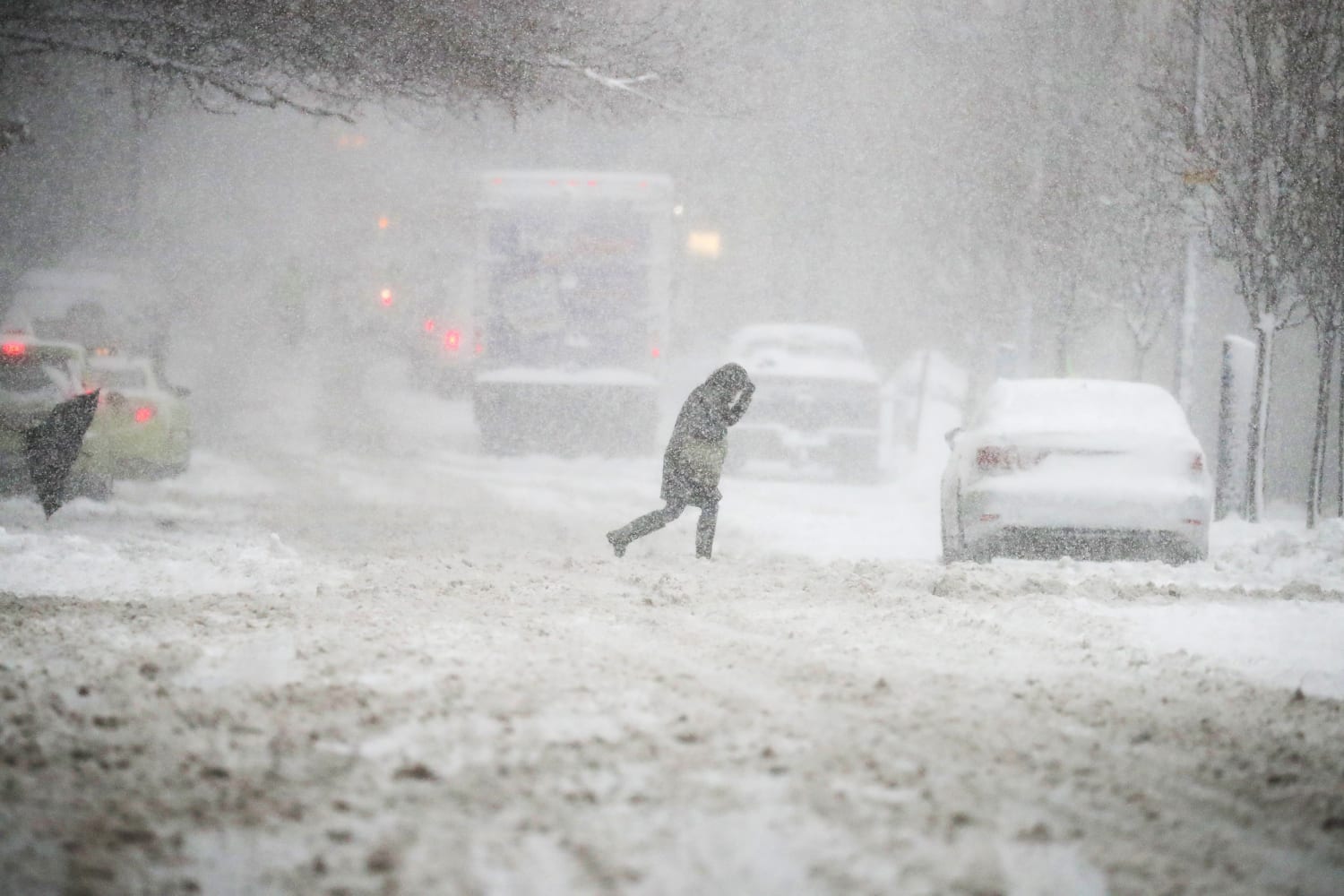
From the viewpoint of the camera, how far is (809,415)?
56.3 ft

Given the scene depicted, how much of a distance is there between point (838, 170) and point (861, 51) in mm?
5400

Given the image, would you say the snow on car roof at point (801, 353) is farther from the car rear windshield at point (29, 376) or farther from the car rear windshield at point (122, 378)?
the car rear windshield at point (29, 376)

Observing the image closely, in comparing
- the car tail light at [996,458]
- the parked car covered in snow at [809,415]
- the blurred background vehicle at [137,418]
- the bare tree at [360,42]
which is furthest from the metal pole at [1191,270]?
the blurred background vehicle at [137,418]

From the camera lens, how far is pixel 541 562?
9.06 metres

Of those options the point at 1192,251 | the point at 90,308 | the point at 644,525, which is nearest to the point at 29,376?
the point at 644,525

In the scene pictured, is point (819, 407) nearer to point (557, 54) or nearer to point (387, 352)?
point (557, 54)

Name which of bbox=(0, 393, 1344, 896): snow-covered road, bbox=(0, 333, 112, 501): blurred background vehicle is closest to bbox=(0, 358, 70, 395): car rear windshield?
bbox=(0, 333, 112, 501): blurred background vehicle

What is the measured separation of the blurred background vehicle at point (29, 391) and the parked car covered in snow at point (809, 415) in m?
8.30

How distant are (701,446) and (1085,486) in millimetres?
2871

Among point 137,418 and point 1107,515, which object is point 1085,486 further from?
point 137,418

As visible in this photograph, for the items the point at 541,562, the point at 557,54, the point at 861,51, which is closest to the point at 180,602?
the point at 541,562

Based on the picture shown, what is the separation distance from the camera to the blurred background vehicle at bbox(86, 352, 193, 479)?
1285cm

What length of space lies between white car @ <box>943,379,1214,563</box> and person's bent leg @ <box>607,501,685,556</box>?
2.31 m

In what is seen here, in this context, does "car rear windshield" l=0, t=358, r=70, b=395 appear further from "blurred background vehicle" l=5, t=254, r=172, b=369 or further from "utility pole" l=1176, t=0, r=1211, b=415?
"utility pole" l=1176, t=0, r=1211, b=415
